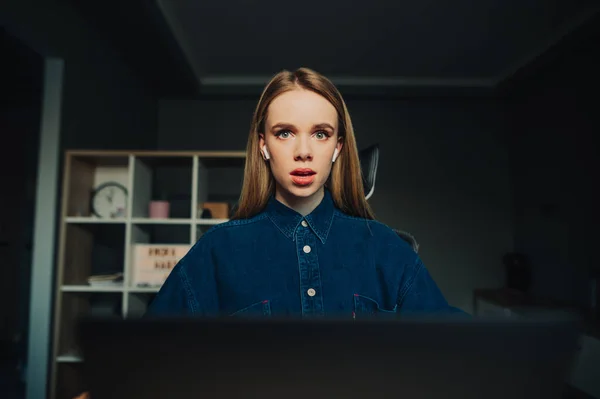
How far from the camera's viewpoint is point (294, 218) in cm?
102

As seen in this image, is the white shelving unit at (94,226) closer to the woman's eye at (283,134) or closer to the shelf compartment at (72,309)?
the shelf compartment at (72,309)

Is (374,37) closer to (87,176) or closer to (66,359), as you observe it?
(87,176)

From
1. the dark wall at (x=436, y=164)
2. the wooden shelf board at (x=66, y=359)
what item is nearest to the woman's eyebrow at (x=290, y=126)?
the wooden shelf board at (x=66, y=359)

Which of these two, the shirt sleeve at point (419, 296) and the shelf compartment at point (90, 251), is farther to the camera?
the shelf compartment at point (90, 251)

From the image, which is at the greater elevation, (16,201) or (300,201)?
(16,201)

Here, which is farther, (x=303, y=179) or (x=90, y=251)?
(x=90, y=251)

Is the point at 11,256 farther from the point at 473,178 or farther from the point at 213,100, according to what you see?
the point at 473,178

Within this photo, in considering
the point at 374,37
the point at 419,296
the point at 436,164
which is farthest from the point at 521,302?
the point at 419,296

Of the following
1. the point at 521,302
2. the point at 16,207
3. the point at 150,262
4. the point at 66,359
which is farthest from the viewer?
the point at 16,207

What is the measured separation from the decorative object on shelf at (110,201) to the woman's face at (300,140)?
6.62 ft

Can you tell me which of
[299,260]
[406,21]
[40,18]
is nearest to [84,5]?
[40,18]

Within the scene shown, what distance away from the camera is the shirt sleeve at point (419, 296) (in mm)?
967

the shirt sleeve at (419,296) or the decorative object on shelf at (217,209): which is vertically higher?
the decorative object on shelf at (217,209)

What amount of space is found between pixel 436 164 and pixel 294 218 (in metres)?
4.23
